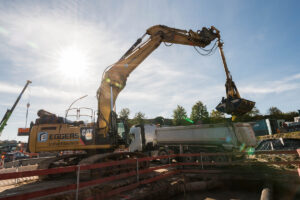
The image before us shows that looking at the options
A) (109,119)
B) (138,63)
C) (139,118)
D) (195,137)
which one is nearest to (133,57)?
(138,63)

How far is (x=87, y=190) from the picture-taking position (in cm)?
448

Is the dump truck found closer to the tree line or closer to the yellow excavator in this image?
the yellow excavator

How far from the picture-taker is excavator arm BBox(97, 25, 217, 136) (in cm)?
817

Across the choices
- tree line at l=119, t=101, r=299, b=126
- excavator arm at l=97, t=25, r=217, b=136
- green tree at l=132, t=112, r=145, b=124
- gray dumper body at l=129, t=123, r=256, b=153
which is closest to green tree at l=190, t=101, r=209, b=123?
tree line at l=119, t=101, r=299, b=126

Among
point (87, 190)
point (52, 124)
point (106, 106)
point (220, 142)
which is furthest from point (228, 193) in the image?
point (52, 124)

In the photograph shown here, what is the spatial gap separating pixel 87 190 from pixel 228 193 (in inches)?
208

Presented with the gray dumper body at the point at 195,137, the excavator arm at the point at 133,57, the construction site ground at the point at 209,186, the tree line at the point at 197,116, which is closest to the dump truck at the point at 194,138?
the gray dumper body at the point at 195,137

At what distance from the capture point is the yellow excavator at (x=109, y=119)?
6.96 meters

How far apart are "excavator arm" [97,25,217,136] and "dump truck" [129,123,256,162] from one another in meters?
4.51

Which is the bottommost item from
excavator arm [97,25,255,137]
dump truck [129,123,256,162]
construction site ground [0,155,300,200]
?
construction site ground [0,155,300,200]

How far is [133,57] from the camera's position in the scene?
8875mm

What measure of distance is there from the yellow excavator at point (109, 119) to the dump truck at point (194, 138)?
332cm

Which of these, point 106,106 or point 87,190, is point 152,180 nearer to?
point 87,190

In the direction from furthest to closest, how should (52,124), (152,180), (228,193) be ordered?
1. (52,124)
2. (228,193)
3. (152,180)
